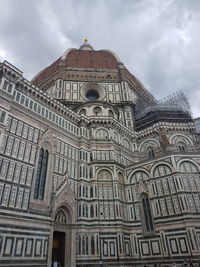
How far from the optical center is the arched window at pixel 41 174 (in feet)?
70.2

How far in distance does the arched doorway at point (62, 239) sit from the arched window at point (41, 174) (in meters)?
3.03

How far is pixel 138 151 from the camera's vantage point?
3550 cm

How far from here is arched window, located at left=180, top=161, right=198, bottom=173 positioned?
2630cm

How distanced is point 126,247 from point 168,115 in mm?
22276

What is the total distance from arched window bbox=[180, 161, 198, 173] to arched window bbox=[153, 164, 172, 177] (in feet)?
5.23

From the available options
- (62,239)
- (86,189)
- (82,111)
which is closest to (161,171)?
(86,189)

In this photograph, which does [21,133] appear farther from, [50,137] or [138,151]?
[138,151]

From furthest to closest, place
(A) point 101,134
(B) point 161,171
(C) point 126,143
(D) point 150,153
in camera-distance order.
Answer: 1. (D) point 150,153
2. (C) point 126,143
3. (A) point 101,134
4. (B) point 161,171

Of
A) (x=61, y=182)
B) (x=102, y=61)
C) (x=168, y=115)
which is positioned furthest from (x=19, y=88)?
(x=102, y=61)

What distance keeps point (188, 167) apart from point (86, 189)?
1267 centimetres

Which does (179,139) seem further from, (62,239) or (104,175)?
(62,239)

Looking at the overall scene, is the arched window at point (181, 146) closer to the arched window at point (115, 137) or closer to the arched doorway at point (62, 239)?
the arched window at point (115, 137)

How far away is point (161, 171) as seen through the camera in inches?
1075

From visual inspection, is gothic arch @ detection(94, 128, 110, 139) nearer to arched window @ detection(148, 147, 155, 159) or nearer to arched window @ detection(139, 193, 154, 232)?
arched window @ detection(148, 147, 155, 159)
